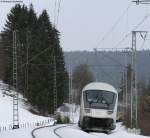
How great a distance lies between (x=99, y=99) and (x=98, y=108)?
61cm

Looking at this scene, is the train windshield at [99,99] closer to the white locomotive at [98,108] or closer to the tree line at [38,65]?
the white locomotive at [98,108]

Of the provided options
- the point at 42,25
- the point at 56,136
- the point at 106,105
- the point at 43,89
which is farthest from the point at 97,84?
the point at 42,25

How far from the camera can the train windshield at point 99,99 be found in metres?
38.7

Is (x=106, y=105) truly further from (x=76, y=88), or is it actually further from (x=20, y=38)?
(x=76, y=88)

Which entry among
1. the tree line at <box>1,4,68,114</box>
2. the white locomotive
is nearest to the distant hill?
the tree line at <box>1,4,68,114</box>

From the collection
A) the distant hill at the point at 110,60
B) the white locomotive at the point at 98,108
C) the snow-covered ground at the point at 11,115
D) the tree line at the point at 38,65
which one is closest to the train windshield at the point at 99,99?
the white locomotive at the point at 98,108

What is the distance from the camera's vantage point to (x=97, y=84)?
40.3m

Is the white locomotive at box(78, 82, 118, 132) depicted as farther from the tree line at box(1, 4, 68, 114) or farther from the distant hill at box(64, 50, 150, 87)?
A: the tree line at box(1, 4, 68, 114)

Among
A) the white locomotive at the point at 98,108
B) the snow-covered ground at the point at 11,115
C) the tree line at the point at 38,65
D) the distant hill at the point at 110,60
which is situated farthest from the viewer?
the tree line at the point at 38,65

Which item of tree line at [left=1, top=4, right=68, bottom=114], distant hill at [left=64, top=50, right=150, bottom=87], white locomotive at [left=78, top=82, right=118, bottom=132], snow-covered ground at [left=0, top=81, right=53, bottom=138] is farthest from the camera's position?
tree line at [left=1, top=4, right=68, bottom=114]

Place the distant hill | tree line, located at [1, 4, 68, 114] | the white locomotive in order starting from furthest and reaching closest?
tree line, located at [1, 4, 68, 114]
the distant hill
the white locomotive

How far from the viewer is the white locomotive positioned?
38.6m

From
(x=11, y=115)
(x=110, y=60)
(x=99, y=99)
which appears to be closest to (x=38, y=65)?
(x=110, y=60)

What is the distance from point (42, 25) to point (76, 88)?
51.9m
